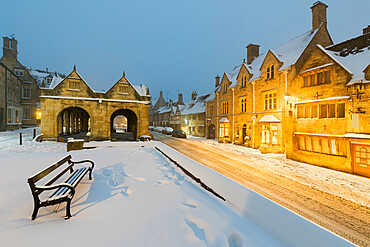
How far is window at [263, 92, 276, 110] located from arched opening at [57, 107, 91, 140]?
872 inches

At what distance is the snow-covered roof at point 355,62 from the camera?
11.0 m

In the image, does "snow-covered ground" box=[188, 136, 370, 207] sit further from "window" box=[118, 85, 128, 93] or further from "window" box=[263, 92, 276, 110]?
"window" box=[118, 85, 128, 93]

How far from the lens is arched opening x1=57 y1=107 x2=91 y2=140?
70.0ft

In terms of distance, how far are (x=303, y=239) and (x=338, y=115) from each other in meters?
12.6

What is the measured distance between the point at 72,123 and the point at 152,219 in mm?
29066

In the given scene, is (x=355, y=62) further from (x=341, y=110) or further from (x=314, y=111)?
(x=314, y=111)

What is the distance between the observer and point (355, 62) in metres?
11.7

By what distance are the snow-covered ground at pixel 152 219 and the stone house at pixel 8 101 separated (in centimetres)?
2826

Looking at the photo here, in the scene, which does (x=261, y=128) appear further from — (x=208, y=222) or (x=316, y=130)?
(x=208, y=222)

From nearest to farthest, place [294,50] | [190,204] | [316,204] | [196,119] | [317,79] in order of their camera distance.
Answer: [190,204]
[316,204]
[317,79]
[294,50]
[196,119]

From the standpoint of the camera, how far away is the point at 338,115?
11.8 meters

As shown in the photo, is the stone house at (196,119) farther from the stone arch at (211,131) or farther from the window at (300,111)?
the window at (300,111)

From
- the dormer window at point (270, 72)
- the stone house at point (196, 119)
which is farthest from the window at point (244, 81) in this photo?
the stone house at point (196, 119)

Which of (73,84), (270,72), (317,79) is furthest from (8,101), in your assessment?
(317,79)
